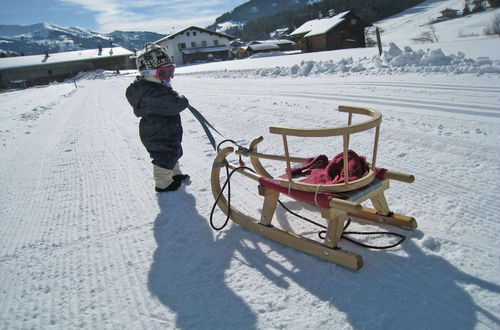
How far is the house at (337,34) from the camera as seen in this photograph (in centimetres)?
4034

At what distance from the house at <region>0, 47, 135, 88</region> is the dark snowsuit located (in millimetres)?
60101

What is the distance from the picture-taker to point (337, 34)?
40625 mm

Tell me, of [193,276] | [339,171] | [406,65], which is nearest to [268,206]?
[339,171]

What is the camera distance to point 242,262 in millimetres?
2736

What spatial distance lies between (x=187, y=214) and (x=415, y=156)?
9.28ft

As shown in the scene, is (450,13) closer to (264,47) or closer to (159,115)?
(264,47)

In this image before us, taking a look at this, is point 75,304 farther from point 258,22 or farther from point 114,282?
point 258,22

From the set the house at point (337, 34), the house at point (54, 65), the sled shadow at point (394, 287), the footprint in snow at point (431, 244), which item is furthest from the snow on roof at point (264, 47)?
the sled shadow at point (394, 287)

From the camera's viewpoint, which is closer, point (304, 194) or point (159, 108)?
point (304, 194)

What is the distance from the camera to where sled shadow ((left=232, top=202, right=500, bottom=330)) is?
6.53ft

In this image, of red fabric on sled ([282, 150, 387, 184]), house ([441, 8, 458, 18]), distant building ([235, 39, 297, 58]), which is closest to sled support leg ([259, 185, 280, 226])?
red fabric on sled ([282, 150, 387, 184])

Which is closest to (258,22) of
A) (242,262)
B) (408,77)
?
(408,77)

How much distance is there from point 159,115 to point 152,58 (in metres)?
0.65

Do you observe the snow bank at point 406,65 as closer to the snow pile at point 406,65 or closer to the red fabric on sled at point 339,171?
the snow pile at point 406,65
